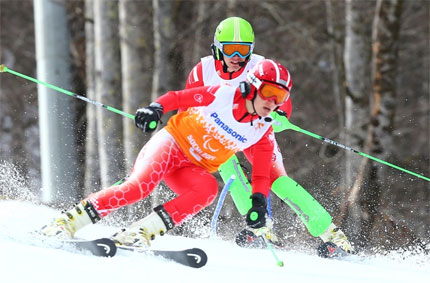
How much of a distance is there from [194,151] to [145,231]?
2.28 feet

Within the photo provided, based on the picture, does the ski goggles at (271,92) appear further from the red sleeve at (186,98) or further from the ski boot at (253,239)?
the ski boot at (253,239)

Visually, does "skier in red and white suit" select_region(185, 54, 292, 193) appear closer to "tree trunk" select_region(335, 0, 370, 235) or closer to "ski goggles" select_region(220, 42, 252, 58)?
"ski goggles" select_region(220, 42, 252, 58)

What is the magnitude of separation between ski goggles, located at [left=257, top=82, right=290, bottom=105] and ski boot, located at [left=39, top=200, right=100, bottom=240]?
1305 mm

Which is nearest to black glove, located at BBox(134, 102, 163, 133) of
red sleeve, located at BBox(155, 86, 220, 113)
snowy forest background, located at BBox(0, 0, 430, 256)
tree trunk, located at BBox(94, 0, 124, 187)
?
red sleeve, located at BBox(155, 86, 220, 113)

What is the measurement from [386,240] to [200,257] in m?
4.68

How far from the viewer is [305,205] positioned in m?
6.77

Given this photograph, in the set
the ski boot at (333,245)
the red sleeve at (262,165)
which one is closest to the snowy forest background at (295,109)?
the ski boot at (333,245)

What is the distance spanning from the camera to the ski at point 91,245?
518 cm

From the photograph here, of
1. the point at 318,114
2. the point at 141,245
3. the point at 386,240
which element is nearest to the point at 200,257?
the point at 141,245

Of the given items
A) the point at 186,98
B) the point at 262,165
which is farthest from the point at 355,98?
the point at 186,98

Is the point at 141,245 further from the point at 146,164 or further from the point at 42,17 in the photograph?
the point at 42,17

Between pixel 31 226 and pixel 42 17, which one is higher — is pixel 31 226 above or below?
below

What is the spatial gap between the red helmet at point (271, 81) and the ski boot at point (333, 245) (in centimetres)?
151

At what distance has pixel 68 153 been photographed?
10.6 meters
